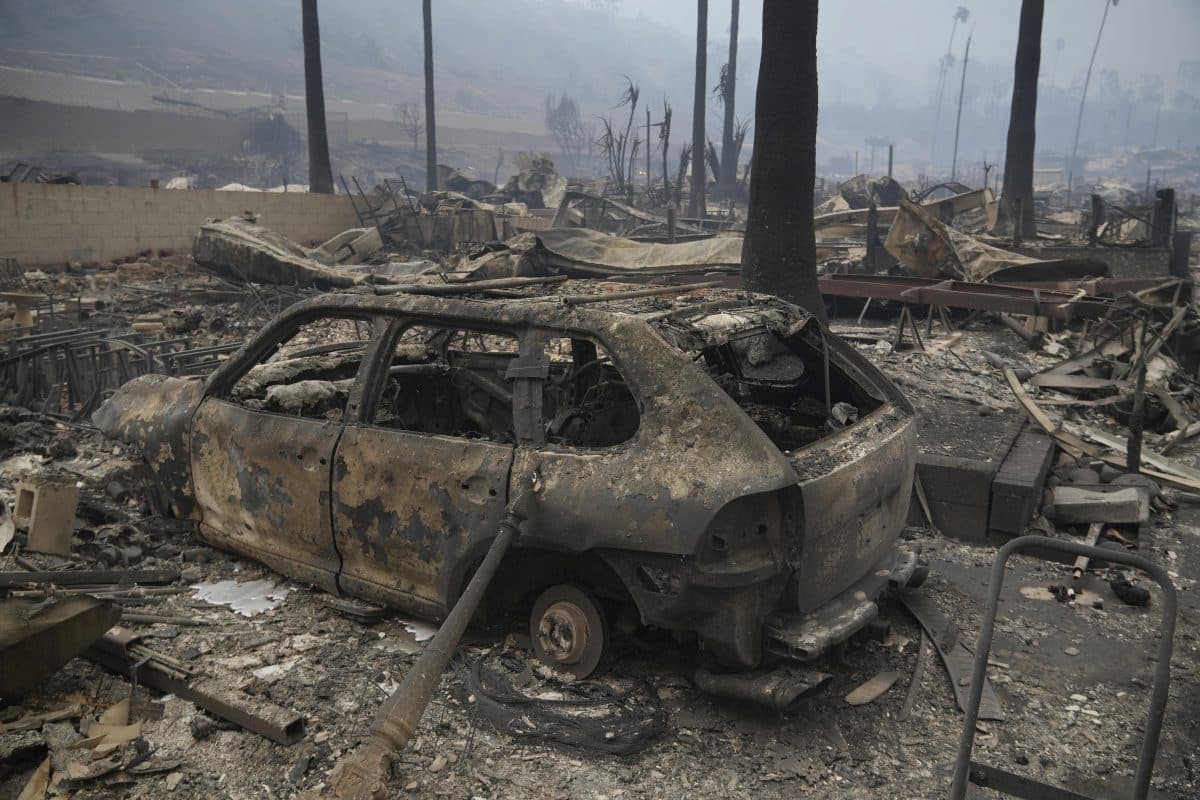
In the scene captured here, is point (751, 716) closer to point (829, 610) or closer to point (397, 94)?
point (829, 610)

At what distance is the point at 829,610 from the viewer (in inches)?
132

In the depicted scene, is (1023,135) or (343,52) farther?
(343,52)

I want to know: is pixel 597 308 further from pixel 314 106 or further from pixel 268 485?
pixel 314 106

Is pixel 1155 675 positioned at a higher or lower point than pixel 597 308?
lower

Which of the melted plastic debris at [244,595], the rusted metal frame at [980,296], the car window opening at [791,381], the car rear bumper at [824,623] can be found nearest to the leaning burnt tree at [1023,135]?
the rusted metal frame at [980,296]

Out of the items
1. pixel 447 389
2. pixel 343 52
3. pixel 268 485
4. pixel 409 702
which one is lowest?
pixel 409 702

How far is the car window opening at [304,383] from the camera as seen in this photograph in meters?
4.62

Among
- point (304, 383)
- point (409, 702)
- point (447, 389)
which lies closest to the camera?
point (409, 702)

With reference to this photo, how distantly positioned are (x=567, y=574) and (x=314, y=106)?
24576mm

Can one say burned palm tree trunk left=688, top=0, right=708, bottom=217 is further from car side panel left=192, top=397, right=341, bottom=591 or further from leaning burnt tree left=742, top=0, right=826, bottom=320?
car side panel left=192, top=397, right=341, bottom=591

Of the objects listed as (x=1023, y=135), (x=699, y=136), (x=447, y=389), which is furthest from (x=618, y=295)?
(x=699, y=136)

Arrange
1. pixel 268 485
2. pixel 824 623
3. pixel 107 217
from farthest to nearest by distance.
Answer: pixel 107 217 → pixel 268 485 → pixel 824 623

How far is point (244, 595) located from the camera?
4254 mm

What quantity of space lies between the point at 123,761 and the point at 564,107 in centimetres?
10042
